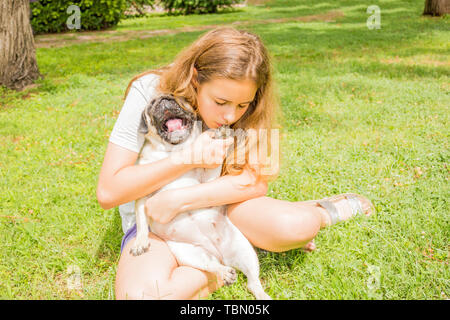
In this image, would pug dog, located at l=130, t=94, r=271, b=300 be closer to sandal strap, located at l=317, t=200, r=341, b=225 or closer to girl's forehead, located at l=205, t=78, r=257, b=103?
girl's forehead, located at l=205, t=78, r=257, b=103

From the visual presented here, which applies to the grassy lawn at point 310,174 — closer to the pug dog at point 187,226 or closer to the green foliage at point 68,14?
the pug dog at point 187,226

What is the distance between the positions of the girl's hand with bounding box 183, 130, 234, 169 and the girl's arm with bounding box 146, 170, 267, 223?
173 mm

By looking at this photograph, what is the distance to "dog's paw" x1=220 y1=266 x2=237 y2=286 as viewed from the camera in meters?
2.26

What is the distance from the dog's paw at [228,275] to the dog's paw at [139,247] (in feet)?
1.60

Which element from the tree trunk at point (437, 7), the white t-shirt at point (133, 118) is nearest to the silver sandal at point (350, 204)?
the white t-shirt at point (133, 118)

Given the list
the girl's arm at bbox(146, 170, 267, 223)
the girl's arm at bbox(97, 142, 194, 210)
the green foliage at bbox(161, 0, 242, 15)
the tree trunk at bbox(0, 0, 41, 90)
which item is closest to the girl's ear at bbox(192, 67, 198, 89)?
the girl's arm at bbox(97, 142, 194, 210)

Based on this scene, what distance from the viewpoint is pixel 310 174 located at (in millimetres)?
3816

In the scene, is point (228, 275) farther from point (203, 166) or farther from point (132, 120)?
point (132, 120)

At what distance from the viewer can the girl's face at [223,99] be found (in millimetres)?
2184

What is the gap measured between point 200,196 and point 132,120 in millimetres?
637

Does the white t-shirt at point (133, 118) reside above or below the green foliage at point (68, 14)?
below

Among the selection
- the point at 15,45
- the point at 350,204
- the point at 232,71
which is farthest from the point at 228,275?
the point at 15,45

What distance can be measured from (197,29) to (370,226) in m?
12.8
